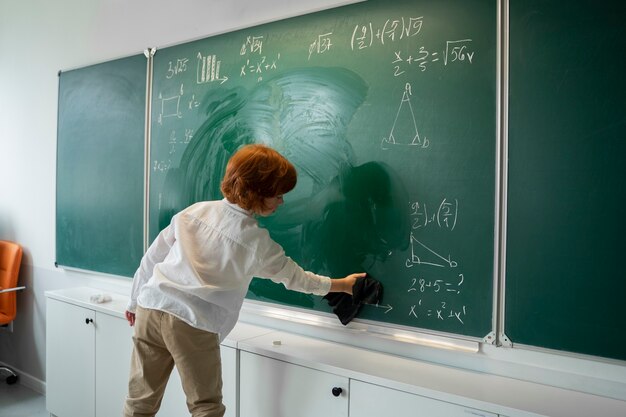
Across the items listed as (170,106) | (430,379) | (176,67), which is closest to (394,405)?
(430,379)

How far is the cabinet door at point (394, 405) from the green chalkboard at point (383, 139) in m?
0.32

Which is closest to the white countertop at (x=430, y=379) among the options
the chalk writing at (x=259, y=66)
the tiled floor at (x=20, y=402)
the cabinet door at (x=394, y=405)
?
the cabinet door at (x=394, y=405)

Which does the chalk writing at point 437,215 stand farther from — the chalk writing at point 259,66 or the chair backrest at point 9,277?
the chair backrest at point 9,277

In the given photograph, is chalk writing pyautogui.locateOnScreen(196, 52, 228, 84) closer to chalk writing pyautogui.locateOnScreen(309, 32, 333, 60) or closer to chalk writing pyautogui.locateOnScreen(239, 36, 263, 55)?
chalk writing pyautogui.locateOnScreen(239, 36, 263, 55)

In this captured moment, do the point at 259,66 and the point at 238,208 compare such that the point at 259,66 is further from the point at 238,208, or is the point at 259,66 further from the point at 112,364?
the point at 112,364

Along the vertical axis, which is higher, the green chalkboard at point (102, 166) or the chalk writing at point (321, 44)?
the chalk writing at point (321, 44)

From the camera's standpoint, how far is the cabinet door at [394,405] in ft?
5.03

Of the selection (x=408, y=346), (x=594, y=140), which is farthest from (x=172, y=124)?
(x=594, y=140)

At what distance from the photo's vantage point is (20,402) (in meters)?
3.49

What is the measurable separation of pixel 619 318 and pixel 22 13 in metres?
4.61

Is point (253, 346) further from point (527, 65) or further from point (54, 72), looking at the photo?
point (54, 72)

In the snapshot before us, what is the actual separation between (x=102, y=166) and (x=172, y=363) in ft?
5.64

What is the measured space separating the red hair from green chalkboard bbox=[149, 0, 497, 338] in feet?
1.24

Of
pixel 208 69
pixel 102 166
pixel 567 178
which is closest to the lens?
pixel 567 178
